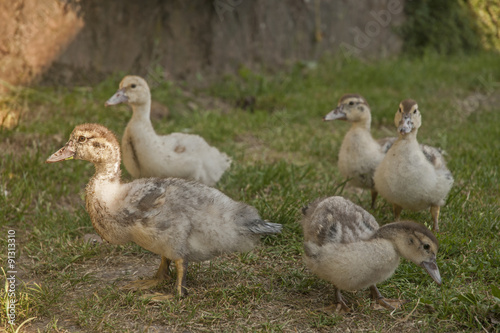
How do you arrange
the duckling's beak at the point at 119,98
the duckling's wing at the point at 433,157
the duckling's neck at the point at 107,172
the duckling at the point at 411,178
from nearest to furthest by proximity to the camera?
1. the duckling's neck at the point at 107,172
2. the duckling at the point at 411,178
3. the duckling's wing at the point at 433,157
4. the duckling's beak at the point at 119,98

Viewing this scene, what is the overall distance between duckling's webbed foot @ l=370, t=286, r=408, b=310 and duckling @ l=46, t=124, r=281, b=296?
81cm

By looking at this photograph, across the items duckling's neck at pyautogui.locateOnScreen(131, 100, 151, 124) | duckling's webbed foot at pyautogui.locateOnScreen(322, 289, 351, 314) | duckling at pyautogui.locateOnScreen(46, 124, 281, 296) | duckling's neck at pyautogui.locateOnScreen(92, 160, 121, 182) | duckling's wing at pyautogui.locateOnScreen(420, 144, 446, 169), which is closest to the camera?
duckling's webbed foot at pyautogui.locateOnScreen(322, 289, 351, 314)

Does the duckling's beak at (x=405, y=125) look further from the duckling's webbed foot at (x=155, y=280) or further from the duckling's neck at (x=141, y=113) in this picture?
the duckling's neck at (x=141, y=113)

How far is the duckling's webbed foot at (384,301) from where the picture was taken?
399 centimetres

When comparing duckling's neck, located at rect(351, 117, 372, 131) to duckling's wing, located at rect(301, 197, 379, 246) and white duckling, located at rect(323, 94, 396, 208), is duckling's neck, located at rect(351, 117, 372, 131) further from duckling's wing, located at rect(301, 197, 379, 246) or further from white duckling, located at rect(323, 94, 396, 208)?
duckling's wing, located at rect(301, 197, 379, 246)

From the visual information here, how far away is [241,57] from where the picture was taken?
9930mm

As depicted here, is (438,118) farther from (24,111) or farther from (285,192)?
(24,111)

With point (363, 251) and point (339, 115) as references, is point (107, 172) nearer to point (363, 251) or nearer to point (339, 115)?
point (363, 251)

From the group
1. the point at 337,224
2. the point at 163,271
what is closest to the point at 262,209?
the point at 163,271

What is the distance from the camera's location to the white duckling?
19.4 ft

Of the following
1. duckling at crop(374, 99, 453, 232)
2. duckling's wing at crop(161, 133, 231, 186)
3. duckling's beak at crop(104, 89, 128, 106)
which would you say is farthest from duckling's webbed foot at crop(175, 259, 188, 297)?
duckling's beak at crop(104, 89, 128, 106)

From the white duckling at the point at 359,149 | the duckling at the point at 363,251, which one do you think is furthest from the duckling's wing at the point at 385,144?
the duckling at the point at 363,251

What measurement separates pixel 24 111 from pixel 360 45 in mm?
7042

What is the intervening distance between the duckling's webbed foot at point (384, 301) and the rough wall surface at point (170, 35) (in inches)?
226
